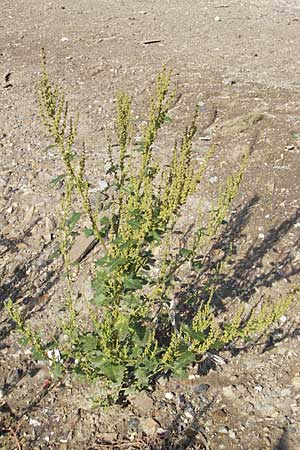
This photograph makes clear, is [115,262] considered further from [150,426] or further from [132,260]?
[150,426]

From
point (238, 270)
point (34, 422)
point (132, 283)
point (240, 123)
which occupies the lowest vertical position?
point (34, 422)

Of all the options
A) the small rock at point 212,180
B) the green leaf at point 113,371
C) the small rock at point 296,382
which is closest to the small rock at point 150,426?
the green leaf at point 113,371

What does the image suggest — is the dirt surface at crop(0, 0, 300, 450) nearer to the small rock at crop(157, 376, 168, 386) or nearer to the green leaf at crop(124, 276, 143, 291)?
the small rock at crop(157, 376, 168, 386)

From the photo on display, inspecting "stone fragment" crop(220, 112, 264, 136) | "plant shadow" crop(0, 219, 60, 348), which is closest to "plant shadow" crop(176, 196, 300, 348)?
"plant shadow" crop(0, 219, 60, 348)

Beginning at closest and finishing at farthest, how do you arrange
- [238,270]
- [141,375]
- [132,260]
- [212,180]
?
[132,260]
[141,375]
[238,270]
[212,180]

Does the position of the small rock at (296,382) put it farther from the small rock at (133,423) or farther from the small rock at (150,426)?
the small rock at (133,423)

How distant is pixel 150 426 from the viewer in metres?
3.14

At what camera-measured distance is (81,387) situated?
3.38 meters

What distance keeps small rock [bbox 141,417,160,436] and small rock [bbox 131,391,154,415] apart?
57mm

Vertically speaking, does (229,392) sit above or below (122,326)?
below

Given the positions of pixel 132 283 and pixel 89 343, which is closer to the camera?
pixel 132 283

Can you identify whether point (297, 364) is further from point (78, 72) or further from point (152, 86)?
point (78, 72)

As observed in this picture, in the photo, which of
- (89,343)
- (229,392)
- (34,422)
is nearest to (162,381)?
(229,392)

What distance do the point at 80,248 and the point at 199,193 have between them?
1237mm
